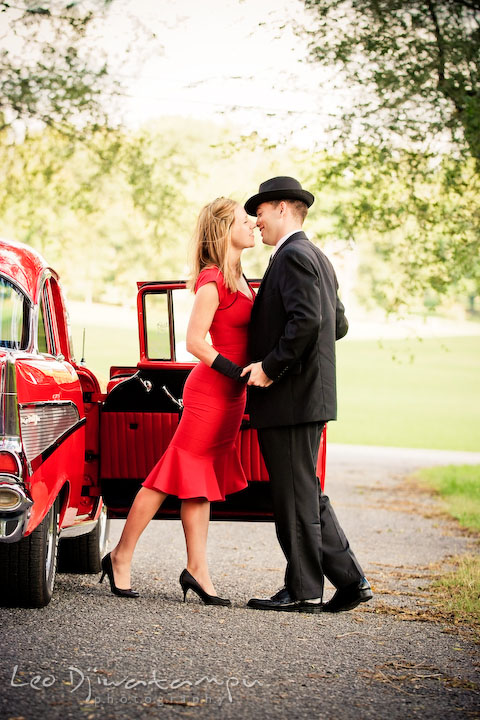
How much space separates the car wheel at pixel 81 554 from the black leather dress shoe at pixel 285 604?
1.48 metres

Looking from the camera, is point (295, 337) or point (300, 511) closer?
point (295, 337)

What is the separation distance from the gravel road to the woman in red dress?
0.95 feet

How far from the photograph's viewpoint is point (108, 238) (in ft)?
140

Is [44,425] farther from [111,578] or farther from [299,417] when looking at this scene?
[299,417]

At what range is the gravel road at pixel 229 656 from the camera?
337 centimetres

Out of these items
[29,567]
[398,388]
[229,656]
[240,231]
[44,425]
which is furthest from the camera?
[398,388]

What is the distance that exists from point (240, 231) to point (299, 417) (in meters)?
1.04

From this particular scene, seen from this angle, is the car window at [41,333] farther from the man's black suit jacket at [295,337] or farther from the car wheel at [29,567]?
the man's black suit jacket at [295,337]

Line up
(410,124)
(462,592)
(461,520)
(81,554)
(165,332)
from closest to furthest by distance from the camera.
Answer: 1. (462,592)
2. (81,554)
3. (165,332)
4. (461,520)
5. (410,124)

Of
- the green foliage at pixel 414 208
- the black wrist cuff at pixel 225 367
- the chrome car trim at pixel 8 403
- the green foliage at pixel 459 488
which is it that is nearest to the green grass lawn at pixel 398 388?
the green foliage at pixel 414 208

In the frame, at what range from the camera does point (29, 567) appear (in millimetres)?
4598

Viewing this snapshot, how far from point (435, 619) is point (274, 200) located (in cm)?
242

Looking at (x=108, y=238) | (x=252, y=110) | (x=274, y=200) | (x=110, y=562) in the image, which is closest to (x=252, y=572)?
(x=110, y=562)

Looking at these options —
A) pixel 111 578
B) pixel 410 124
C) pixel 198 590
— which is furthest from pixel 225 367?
pixel 410 124
